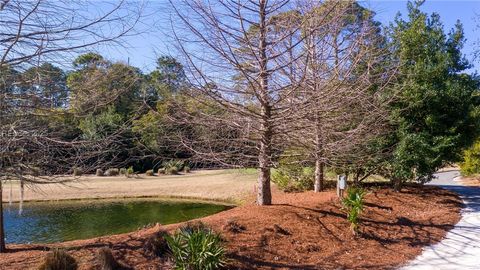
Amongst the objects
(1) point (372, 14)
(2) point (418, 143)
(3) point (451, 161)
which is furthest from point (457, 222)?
(1) point (372, 14)

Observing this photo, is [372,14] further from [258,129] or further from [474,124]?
[474,124]

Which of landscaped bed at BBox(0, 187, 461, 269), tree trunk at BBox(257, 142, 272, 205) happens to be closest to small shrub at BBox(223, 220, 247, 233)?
landscaped bed at BBox(0, 187, 461, 269)

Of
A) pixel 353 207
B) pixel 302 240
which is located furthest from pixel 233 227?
pixel 353 207

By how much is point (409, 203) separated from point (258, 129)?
6.89 meters

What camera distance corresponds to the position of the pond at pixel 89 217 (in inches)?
572

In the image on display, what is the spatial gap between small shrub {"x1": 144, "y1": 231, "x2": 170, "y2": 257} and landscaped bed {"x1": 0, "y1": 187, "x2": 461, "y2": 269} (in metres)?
0.11

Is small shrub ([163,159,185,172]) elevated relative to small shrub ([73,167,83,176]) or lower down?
elevated

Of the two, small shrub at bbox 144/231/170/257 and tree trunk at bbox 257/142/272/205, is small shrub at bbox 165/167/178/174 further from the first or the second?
small shrub at bbox 144/231/170/257

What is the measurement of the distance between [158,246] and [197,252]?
1.04 meters

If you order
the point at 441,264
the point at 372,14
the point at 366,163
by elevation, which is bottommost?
the point at 441,264

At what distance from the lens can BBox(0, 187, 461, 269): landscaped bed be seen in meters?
6.91

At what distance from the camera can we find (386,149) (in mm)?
13727

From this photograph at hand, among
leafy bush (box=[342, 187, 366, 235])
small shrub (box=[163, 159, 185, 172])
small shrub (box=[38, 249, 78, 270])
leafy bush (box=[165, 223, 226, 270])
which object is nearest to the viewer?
small shrub (box=[38, 249, 78, 270])

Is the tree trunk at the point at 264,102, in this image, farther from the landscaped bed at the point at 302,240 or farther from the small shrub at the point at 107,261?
the small shrub at the point at 107,261
